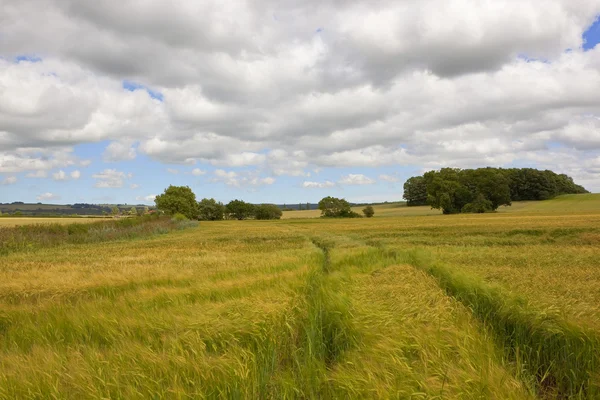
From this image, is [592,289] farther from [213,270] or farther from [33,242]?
[33,242]

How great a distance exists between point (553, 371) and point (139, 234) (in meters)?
38.6

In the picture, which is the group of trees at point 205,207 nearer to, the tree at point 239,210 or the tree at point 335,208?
the tree at point 239,210

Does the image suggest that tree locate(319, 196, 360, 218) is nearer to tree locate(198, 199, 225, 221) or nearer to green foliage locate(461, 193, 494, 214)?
green foliage locate(461, 193, 494, 214)

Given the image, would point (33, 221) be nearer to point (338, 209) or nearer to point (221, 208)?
point (221, 208)

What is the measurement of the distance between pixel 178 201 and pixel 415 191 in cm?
7751

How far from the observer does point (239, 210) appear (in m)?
123

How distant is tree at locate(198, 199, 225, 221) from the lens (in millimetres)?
118512

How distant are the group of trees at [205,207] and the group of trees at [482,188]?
172ft

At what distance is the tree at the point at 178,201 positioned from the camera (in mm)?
102062

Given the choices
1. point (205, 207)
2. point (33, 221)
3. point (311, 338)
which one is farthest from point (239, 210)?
point (311, 338)

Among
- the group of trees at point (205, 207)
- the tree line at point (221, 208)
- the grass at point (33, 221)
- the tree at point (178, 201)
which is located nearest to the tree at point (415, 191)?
the tree line at point (221, 208)

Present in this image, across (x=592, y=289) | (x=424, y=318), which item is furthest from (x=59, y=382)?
(x=592, y=289)

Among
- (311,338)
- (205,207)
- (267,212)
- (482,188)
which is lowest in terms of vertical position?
(311,338)

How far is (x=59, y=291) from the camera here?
8.38 meters
